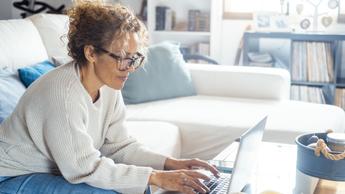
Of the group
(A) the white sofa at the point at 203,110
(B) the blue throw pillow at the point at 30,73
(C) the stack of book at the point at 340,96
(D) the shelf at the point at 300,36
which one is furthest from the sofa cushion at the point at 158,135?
(C) the stack of book at the point at 340,96

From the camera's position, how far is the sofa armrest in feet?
9.75

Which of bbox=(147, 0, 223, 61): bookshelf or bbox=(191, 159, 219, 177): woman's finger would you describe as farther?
bbox=(147, 0, 223, 61): bookshelf

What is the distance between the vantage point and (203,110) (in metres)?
2.67

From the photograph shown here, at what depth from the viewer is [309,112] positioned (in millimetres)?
2652

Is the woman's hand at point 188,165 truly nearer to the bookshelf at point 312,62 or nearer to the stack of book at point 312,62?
the bookshelf at point 312,62

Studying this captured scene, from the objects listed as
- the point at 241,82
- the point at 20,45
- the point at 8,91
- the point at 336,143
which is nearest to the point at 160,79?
the point at 241,82

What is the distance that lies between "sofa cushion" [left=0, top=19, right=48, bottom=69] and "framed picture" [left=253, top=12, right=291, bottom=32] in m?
1.83

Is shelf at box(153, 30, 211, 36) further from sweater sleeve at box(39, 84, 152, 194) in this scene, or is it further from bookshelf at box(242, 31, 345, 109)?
sweater sleeve at box(39, 84, 152, 194)

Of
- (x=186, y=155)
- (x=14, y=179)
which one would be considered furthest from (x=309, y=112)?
(x=14, y=179)

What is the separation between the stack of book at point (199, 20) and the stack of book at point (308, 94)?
2.83 feet

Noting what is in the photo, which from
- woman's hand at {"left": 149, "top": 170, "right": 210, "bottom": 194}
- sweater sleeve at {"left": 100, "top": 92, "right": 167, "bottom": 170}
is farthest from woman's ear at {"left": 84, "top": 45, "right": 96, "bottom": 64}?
woman's hand at {"left": 149, "top": 170, "right": 210, "bottom": 194}

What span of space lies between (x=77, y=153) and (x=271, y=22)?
2601mm

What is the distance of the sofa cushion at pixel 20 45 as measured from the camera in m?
2.09

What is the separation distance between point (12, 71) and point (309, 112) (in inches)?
61.4
